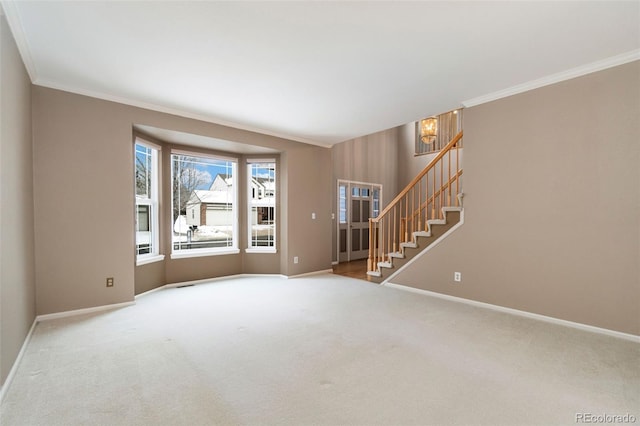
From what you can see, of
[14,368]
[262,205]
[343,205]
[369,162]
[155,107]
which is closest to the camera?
[14,368]

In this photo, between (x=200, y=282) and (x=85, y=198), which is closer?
(x=85, y=198)

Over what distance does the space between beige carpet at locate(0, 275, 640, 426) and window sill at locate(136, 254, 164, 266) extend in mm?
793

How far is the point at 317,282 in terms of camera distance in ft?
15.8

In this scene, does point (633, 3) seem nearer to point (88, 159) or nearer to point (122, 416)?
point (122, 416)

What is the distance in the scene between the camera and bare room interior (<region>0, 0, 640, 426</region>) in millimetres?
1888

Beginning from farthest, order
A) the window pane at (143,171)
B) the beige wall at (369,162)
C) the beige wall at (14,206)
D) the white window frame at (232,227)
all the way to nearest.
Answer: the beige wall at (369,162) → the white window frame at (232,227) → the window pane at (143,171) → the beige wall at (14,206)

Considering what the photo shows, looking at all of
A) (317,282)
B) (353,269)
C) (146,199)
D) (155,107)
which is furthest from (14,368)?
(353,269)

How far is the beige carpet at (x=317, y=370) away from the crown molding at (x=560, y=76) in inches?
99.6

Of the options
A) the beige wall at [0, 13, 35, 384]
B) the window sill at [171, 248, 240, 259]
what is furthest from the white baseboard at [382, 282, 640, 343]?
the beige wall at [0, 13, 35, 384]

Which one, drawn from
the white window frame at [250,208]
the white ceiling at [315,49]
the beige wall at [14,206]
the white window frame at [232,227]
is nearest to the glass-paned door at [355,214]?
the white window frame at [250,208]

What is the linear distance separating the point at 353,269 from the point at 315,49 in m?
4.47

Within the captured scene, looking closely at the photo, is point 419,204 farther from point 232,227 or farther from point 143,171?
point 143,171

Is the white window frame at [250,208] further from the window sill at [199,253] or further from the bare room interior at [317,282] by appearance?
the bare room interior at [317,282]

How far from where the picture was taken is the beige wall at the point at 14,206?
1954mm
